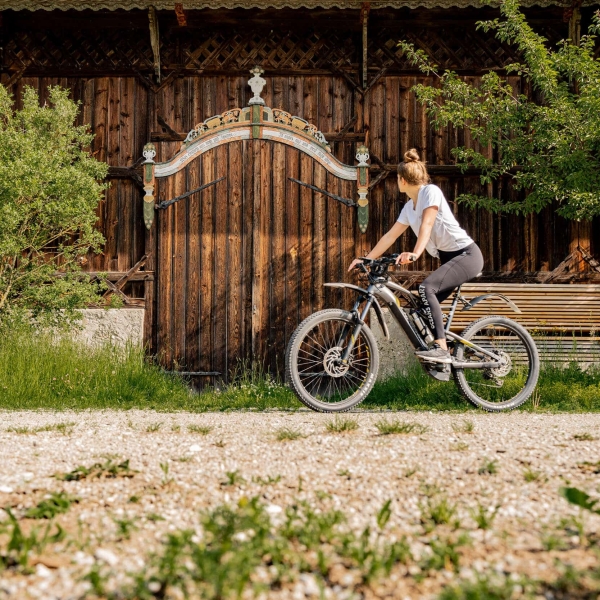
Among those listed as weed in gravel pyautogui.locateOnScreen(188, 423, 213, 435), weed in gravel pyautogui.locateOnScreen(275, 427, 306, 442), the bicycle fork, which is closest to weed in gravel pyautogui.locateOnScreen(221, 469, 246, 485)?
weed in gravel pyautogui.locateOnScreen(275, 427, 306, 442)

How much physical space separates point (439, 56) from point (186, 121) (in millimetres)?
3488

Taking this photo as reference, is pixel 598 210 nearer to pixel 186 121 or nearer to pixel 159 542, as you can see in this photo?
pixel 186 121

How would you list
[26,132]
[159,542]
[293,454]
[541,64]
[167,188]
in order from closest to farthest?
[159,542] → [293,454] → [541,64] → [26,132] → [167,188]

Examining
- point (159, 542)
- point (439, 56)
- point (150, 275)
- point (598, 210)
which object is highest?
point (439, 56)

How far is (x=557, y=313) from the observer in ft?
28.6

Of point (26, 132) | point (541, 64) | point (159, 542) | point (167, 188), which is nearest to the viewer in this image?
point (159, 542)

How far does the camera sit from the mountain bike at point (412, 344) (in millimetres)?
5332

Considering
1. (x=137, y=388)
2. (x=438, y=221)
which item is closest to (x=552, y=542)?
(x=438, y=221)

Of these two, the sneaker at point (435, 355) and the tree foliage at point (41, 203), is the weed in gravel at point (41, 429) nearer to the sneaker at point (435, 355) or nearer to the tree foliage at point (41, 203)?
the sneaker at point (435, 355)

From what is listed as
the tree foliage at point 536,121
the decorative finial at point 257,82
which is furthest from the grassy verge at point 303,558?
the decorative finial at point 257,82

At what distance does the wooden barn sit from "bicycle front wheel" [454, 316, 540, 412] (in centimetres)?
293

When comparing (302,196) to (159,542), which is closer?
(159,542)

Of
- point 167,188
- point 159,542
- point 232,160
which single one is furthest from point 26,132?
point 159,542

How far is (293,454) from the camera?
137 inches
